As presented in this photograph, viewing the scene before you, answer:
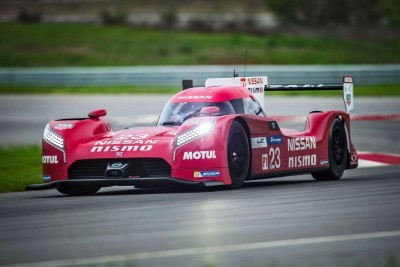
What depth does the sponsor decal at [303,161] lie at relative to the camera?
12.5m

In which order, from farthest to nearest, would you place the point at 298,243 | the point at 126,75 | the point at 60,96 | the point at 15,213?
the point at 126,75, the point at 60,96, the point at 15,213, the point at 298,243

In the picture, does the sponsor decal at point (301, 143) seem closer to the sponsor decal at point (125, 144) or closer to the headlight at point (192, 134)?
the headlight at point (192, 134)

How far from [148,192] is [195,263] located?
5.18 meters

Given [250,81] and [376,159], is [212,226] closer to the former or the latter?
[250,81]

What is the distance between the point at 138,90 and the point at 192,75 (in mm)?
2048

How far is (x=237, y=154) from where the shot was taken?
1141 centimetres

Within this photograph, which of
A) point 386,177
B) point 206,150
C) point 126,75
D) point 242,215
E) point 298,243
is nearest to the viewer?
point 298,243

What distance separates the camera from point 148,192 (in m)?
11.7

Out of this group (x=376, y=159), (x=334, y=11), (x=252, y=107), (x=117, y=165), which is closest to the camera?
(x=117, y=165)

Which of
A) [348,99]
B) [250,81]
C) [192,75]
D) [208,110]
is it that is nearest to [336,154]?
[348,99]

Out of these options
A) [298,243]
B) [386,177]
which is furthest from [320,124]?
[298,243]

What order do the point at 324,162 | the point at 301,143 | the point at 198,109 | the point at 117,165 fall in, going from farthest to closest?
1. the point at 324,162
2. the point at 301,143
3. the point at 198,109
4. the point at 117,165

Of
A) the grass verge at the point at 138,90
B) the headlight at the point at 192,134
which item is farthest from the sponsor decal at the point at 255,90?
the grass verge at the point at 138,90

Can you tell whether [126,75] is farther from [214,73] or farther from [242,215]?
→ [242,215]
